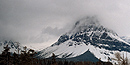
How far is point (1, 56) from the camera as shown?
153 ft

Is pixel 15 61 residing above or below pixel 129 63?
above

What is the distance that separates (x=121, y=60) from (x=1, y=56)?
1456 inches

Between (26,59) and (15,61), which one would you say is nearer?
(26,59)

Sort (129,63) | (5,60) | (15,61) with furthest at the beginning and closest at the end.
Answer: (15,61)
(5,60)
(129,63)

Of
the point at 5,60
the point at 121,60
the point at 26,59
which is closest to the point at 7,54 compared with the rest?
the point at 5,60

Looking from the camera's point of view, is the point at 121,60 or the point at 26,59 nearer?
the point at 121,60

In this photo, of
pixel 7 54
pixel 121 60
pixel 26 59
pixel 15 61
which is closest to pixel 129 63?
pixel 121 60

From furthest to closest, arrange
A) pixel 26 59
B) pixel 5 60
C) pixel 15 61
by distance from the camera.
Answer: pixel 15 61 < pixel 26 59 < pixel 5 60

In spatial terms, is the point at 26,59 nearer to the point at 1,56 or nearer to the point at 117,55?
the point at 1,56

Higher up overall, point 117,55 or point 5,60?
point 5,60

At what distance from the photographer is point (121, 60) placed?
730 inches

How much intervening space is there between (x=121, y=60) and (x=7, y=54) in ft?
117

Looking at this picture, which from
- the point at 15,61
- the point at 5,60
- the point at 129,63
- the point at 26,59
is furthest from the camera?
the point at 15,61

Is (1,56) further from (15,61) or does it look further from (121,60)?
(121,60)
